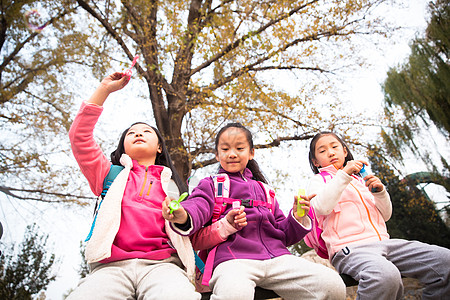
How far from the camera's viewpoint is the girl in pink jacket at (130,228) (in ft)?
4.55

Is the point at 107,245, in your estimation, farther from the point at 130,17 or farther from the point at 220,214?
the point at 130,17

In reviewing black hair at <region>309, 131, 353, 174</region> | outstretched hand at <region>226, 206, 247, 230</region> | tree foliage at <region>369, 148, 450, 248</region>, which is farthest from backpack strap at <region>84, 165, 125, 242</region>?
tree foliage at <region>369, 148, 450, 248</region>

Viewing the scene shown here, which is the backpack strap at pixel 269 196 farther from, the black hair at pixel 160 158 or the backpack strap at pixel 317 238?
the black hair at pixel 160 158

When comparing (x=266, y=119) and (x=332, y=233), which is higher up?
(x=266, y=119)

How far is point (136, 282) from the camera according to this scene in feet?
4.85

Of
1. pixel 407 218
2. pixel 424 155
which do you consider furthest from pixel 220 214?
pixel 407 218

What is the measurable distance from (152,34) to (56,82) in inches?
102

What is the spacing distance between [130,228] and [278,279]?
855 mm

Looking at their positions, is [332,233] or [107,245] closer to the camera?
[107,245]

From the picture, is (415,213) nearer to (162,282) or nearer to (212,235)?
(212,235)

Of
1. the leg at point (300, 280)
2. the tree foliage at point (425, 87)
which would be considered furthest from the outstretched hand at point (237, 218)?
the tree foliage at point (425, 87)

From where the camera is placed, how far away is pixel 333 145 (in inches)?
91.9

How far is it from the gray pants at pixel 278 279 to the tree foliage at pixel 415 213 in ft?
24.9

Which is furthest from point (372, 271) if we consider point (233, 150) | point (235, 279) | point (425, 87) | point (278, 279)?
point (425, 87)
